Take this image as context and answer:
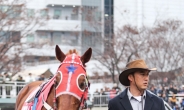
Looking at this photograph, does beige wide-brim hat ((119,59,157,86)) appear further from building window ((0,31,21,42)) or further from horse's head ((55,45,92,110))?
building window ((0,31,21,42))

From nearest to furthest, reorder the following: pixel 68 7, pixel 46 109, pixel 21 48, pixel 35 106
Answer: pixel 46 109 → pixel 35 106 → pixel 21 48 → pixel 68 7

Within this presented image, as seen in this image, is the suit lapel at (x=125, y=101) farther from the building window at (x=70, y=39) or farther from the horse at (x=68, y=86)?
the building window at (x=70, y=39)

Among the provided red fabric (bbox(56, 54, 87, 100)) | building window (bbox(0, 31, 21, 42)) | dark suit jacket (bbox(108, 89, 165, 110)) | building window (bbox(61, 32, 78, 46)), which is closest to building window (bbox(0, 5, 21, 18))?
building window (bbox(0, 31, 21, 42))

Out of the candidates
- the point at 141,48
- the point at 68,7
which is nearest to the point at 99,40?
the point at 141,48

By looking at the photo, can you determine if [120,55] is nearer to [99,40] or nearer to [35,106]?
[99,40]

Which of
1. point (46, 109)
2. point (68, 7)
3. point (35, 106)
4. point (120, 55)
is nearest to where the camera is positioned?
point (46, 109)

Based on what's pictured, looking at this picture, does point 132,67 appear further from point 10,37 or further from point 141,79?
point 10,37

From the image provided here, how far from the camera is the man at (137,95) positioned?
5.35 metres

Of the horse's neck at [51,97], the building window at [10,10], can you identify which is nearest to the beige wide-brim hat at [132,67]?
the horse's neck at [51,97]

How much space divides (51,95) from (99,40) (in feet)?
100

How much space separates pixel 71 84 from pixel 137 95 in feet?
2.63

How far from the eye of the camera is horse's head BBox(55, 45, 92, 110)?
5.43 m

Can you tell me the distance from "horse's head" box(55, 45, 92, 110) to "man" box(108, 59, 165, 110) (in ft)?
1.38

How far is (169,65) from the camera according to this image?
128 ft
